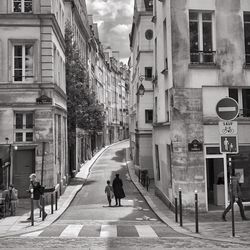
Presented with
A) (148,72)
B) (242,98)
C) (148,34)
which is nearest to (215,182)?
(242,98)

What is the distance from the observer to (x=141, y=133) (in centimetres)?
3578

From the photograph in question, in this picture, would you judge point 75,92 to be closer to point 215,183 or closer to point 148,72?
point 148,72

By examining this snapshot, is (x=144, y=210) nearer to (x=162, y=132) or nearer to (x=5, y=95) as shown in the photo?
(x=162, y=132)

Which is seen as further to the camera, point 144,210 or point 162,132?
point 162,132

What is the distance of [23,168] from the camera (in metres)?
20.9

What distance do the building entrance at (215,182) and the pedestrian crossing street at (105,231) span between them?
4.02 meters

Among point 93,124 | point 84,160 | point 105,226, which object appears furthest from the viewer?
point 84,160

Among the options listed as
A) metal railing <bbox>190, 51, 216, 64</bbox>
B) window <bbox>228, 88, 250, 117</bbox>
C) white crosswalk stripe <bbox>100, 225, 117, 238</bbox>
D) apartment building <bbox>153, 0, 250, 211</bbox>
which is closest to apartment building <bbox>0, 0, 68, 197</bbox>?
apartment building <bbox>153, 0, 250, 211</bbox>

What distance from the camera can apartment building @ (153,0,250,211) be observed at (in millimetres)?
16672

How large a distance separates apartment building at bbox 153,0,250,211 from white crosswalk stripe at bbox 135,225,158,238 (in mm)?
3453

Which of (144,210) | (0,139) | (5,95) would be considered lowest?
(144,210)

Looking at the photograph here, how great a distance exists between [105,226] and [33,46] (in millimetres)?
10824

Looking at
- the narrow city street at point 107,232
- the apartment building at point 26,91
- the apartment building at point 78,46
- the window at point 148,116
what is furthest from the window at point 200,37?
the window at point 148,116

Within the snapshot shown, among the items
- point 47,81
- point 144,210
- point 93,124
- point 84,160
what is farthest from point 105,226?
point 84,160
